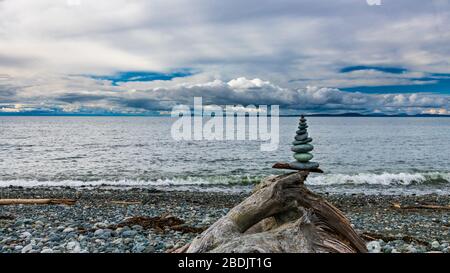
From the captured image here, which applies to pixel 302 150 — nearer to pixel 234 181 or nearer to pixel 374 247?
pixel 374 247

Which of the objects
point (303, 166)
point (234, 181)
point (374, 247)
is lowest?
point (234, 181)

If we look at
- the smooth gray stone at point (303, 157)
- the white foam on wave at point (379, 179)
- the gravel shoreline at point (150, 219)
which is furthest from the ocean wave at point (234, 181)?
the smooth gray stone at point (303, 157)

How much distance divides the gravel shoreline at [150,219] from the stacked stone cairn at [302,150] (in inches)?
179

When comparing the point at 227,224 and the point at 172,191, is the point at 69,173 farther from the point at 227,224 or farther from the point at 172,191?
the point at 227,224

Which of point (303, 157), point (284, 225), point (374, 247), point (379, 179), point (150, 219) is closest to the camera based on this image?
point (284, 225)

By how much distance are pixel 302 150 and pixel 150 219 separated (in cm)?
838

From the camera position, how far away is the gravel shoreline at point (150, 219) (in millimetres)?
9828

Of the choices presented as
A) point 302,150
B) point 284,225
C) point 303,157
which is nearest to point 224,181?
point 302,150

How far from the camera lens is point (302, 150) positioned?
6336 mm

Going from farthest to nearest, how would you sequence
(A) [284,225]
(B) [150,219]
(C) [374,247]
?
(B) [150,219]
(C) [374,247]
(A) [284,225]

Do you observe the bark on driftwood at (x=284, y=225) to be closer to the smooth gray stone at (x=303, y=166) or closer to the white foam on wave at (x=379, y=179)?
the smooth gray stone at (x=303, y=166)

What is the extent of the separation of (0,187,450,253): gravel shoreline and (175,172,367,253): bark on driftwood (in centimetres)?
448
